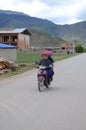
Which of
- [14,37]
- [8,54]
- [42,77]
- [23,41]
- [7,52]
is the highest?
[14,37]

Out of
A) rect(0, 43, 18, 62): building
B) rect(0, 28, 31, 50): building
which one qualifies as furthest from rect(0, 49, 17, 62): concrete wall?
rect(0, 28, 31, 50): building

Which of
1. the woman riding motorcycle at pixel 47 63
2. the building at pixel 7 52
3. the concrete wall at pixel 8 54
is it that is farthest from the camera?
the concrete wall at pixel 8 54

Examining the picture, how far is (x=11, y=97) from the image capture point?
483 inches

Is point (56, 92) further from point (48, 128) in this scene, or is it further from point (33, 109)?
point (48, 128)

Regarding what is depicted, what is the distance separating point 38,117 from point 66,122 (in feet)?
2.65

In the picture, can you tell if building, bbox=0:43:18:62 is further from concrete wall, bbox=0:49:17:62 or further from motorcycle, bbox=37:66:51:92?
motorcycle, bbox=37:66:51:92

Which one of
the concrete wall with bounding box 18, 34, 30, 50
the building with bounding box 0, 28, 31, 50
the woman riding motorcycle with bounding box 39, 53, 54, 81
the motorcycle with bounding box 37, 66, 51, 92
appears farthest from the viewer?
the concrete wall with bounding box 18, 34, 30, 50

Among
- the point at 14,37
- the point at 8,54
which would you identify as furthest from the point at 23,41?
the point at 8,54

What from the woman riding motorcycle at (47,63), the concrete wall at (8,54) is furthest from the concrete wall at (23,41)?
the woman riding motorcycle at (47,63)

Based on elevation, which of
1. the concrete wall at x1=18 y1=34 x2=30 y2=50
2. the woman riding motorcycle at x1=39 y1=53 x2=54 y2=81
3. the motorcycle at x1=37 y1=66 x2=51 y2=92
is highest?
the concrete wall at x1=18 y1=34 x2=30 y2=50

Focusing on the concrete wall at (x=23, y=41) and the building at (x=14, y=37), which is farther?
the concrete wall at (x=23, y=41)

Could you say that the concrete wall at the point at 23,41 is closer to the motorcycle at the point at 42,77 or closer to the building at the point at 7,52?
the building at the point at 7,52

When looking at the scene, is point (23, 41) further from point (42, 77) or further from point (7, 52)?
point (42, 77)

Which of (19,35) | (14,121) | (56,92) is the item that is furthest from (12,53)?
(19,35)
